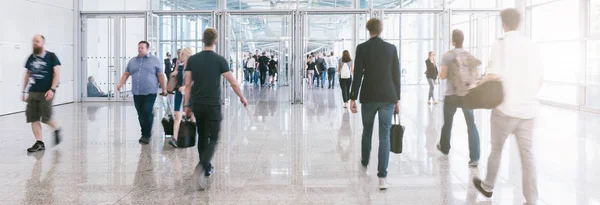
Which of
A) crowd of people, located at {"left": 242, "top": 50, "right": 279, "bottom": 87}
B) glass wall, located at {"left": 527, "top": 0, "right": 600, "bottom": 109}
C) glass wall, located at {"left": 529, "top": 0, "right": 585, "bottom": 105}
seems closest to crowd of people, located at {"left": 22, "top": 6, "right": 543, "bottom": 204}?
glass wall, located at {"left": 527, "top": 0, "right": 600, "bottom": 109}

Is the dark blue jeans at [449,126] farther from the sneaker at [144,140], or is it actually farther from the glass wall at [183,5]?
the glass wall at [183,5]

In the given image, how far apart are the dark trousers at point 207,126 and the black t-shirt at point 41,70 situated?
3.31 m

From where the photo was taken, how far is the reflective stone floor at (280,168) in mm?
5574

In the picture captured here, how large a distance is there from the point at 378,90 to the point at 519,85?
156 centimetres

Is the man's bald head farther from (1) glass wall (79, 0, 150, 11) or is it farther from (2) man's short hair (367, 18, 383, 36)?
(1) glass wall (79, 0, 150, 11)

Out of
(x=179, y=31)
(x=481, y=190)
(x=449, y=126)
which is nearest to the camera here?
(x=481, y=190)

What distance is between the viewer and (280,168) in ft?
23.3

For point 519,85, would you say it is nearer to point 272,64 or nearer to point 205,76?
point 205,76

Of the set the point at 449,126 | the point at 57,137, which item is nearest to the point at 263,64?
the point at 57,137

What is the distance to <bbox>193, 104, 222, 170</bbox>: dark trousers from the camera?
19.9 feet

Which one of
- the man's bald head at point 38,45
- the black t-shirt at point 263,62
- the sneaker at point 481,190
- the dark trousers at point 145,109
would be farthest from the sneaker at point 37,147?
the black t-shirt at point 263,62

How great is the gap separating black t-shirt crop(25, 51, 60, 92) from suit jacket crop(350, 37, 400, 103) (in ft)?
15.1

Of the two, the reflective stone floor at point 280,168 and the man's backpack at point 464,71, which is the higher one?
the man's backpack at point 464,71

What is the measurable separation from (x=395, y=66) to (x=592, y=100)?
13.8 metres
